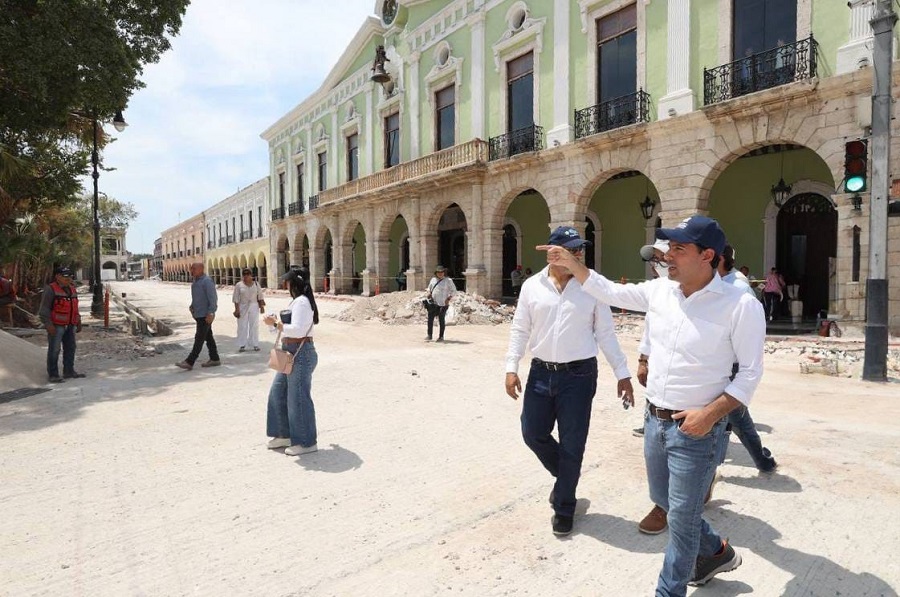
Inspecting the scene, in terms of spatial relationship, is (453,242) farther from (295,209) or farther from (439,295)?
(439,295)

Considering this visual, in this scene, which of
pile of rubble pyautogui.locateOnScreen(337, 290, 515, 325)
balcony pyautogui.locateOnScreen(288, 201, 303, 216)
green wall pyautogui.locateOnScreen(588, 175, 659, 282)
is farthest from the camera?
balcony pyautogui.locateOnScreen(288, 201, 303, 216)

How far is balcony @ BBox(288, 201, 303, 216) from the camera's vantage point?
30.9m

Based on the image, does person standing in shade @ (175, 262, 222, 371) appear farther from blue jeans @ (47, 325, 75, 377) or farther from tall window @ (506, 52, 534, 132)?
tall window @ (506, 52, 534, 132)

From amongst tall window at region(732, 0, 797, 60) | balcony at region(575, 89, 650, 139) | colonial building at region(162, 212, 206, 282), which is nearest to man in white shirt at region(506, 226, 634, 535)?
tall window at region(732, 0, 797, 60)

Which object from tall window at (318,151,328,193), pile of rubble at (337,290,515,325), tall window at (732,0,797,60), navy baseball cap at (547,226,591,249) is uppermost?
tall window at (318,151,328,193)

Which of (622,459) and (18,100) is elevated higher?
(18,100)

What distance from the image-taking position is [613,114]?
547 inches

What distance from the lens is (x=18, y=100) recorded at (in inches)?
385

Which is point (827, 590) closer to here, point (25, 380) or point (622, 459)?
point (622, 459)

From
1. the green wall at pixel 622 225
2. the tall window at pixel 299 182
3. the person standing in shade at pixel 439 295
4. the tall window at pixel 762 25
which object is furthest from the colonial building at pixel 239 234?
the tall window at pixel 762 25

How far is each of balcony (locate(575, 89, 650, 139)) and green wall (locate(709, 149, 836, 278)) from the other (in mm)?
3505

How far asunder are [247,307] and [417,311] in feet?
19.8

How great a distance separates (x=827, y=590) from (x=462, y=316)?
12.3 m

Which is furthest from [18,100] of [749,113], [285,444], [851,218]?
[851,218]
